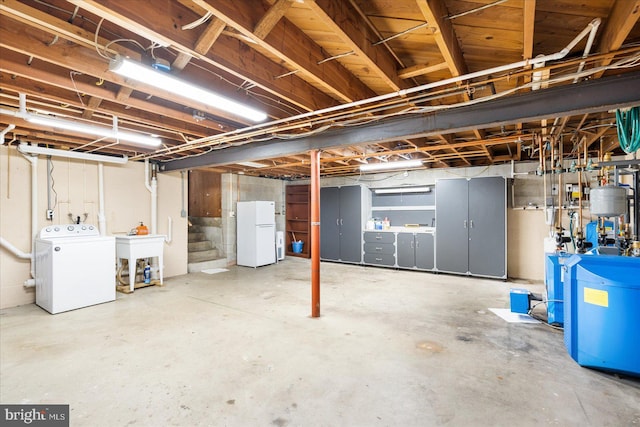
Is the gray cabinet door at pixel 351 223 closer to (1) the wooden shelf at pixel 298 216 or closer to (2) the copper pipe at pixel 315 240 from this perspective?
(1) the wooden shelf at pixel 298 216

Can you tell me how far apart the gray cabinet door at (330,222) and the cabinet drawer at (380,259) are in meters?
0.80

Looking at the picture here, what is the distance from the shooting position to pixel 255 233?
692 cm

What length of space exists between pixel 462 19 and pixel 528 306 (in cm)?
345

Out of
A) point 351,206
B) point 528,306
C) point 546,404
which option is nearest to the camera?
point 546,404

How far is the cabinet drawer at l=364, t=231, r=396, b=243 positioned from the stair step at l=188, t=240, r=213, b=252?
3.91 m

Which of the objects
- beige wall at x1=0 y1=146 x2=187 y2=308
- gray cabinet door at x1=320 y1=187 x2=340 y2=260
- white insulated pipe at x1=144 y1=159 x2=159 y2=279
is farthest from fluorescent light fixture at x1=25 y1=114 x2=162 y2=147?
gray cabinet door at x1=320 y1=187 x2=340 y2=260

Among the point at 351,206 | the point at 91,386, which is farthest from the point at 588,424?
the point at 351,206

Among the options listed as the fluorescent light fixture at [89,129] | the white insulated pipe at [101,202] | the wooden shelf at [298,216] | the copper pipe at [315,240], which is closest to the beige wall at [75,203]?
the white insulated pipe at [101,202]

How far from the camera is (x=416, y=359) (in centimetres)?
266

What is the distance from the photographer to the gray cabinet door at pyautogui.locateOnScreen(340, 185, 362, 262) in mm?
7164

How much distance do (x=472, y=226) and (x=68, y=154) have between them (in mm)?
6952

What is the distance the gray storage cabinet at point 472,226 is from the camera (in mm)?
5574

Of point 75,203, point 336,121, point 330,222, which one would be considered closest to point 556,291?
point 336,121

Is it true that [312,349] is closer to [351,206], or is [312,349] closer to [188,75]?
[188,75]
